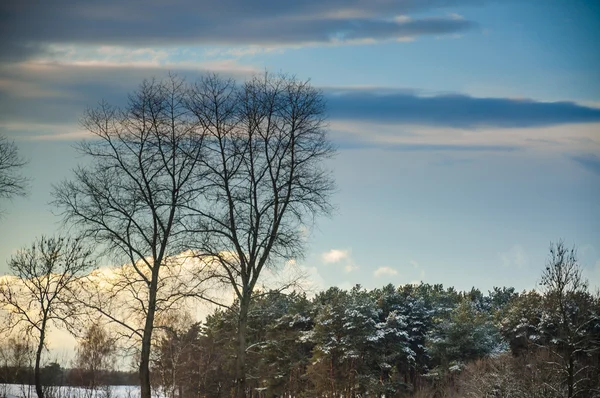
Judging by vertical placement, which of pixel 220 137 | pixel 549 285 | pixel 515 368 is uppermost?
pixel 220 137

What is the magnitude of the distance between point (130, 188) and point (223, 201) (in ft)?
11.8

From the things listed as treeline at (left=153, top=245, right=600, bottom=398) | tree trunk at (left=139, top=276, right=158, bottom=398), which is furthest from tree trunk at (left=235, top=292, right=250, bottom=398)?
treeline at (left=153, top=245, right=600, bottom=398)

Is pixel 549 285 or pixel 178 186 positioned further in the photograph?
pixel 549 285

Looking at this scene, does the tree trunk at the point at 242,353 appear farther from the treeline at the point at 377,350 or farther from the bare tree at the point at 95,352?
the treeline at the point at 377,350

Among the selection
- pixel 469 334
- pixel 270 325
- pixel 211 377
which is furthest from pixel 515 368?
pixel 211 377

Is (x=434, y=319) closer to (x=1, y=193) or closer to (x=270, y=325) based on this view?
(x=270, y=325)

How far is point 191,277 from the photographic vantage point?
83.5 feet

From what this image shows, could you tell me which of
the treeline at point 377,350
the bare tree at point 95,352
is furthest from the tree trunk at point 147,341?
the treeline at point 377,350

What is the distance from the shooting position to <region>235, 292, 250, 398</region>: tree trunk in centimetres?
2439

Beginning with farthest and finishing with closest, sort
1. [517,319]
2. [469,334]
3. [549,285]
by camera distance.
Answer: [517,319]
[469,334]
[549,285]

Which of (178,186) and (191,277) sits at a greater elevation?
(178,186)

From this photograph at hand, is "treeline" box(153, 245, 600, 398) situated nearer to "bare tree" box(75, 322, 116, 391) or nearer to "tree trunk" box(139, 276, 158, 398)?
"bare tree" box(75, 322, 116, 391)

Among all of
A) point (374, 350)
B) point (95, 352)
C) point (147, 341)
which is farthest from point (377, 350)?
point (147, 341)

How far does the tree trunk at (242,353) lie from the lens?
24391 millimetres
